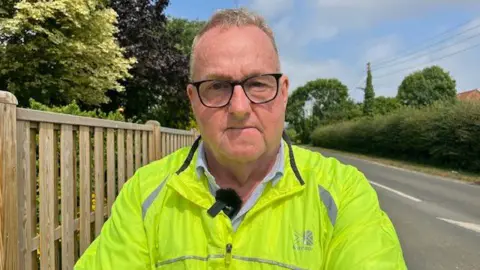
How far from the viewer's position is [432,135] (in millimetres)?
21391

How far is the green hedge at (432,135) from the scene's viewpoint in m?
18.8

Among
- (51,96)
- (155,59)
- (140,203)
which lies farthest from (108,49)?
(140,203)

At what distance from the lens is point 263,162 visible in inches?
62.6

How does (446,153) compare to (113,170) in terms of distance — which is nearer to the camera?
(113,170)

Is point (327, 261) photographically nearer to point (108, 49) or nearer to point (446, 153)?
point (108, 49)

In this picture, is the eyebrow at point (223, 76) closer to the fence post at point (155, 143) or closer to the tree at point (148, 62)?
the fence post at point (155, 143)

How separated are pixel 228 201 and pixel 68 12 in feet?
40.5

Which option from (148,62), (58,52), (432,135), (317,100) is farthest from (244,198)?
(317,100)

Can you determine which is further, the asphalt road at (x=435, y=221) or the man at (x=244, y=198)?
the asphalt road at (x=435, y=221)

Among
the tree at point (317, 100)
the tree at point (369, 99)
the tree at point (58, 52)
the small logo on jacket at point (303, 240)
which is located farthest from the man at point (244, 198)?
the tree at point (317, 100)

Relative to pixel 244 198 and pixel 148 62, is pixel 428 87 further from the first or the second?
pixel 244 198

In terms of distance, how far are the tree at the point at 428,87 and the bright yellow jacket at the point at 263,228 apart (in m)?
52.7

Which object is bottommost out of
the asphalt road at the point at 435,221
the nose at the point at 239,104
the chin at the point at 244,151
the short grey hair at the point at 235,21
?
the asphalt road at the point at 435,221

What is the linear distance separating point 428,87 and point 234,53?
181ft
